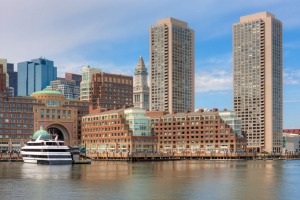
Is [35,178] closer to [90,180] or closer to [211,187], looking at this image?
[90,180]

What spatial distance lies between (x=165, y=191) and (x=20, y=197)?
27.8 metres

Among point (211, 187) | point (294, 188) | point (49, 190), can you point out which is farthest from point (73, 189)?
point (294, 188)

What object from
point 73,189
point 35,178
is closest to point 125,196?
point 73,189

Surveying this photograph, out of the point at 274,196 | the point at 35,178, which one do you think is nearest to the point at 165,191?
the point at 274,196

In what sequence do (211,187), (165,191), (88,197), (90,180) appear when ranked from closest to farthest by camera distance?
(88,197)
(165,191)
(211,187)
(90,180)

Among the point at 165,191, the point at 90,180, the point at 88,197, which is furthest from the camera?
the point at 90,180

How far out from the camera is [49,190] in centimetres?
10625

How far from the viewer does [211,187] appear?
111500 mm

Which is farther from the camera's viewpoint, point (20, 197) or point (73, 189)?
point (73, 189)

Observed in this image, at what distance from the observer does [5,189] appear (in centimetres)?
10750

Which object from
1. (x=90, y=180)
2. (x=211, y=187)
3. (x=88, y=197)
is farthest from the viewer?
(x=90, y=180)

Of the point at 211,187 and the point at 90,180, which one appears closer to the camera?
the point at 211,187

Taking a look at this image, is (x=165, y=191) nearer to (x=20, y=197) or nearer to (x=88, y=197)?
(x=88, y=197)

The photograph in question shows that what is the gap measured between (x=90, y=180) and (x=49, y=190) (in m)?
22.2
